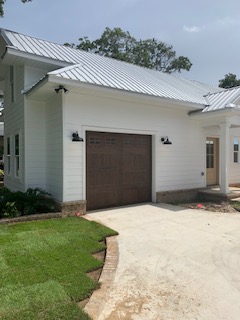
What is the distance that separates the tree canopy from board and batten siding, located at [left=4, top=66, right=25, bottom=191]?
60.7ft

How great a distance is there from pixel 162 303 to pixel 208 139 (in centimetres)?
899

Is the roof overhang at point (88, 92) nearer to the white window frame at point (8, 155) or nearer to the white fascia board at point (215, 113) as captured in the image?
the white fascia board at point (215, 113)

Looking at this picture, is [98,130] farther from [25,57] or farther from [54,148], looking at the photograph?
[25,57]

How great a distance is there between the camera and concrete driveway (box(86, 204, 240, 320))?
111 inches

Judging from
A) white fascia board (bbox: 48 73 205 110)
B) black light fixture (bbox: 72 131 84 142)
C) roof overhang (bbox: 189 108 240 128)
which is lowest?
black light fixture (bbox: 72 131 84 142)

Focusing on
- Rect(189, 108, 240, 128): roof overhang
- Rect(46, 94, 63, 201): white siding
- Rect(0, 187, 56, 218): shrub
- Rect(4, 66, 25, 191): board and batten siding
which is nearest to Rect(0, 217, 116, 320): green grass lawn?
Rect(0, 187, 56, 218): shrub

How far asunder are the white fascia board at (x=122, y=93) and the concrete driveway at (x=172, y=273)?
3.51 meters

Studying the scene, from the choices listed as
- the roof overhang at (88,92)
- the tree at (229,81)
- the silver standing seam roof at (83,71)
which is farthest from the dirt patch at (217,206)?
the tree at (229,81)

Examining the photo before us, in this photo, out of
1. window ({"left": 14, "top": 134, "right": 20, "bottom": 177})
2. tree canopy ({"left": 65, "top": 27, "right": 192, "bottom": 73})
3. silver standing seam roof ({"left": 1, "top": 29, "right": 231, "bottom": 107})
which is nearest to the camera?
silver standing seam roof ({"left": 1, "top": 29, "right": 231, "bottom": 107})

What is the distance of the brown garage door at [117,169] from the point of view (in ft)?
25.2

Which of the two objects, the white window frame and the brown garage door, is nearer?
the brown garage door

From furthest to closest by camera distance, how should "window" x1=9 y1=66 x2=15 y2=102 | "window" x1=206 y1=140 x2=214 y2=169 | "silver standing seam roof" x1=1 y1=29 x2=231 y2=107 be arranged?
"window" x1=206 y1=140 x2=214 y2=169
"window" x1=9 y1=66 x2=15 y2=102
"silver standing seam roof" x1=1 y1=29 x2=231 y2=107

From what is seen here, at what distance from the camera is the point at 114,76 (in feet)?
27.3

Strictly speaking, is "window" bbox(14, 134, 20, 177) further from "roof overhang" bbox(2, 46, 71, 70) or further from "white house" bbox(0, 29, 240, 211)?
"roof overhang" bbox(2, 46, 71, 70)
